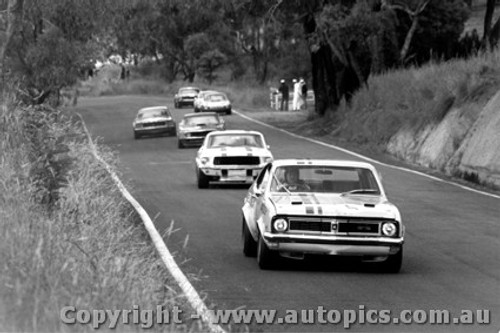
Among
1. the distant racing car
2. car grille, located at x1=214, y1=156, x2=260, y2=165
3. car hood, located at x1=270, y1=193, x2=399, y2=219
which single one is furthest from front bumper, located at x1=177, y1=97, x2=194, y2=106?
car hood, located at x1=270, y1=193, x2=399, y2=219

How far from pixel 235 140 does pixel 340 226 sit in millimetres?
14153

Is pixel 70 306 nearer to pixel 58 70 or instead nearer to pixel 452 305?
pixel 452 305

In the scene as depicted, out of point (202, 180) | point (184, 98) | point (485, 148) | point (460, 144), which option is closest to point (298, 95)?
point (184, 98)

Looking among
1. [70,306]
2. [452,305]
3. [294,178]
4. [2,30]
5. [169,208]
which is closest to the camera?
[70,306]

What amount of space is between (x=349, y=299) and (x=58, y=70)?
23159mm

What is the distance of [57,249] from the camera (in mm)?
9461

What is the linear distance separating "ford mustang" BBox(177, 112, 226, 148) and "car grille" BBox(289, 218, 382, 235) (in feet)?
95.4

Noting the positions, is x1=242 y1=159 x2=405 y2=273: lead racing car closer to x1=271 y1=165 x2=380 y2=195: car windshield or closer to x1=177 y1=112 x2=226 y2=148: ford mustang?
x1=271 y1=165 x2=380 y2=195: car windshield

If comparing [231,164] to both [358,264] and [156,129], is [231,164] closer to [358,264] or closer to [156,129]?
[358,264]

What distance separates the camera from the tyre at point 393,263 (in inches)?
540

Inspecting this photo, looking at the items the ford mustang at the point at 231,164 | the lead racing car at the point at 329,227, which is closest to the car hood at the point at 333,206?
the lead racing car at the point at 329,227

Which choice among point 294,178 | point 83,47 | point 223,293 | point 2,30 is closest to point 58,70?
point 83,47

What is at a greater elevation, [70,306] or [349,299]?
[70,306]

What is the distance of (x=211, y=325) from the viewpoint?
9234 mm
